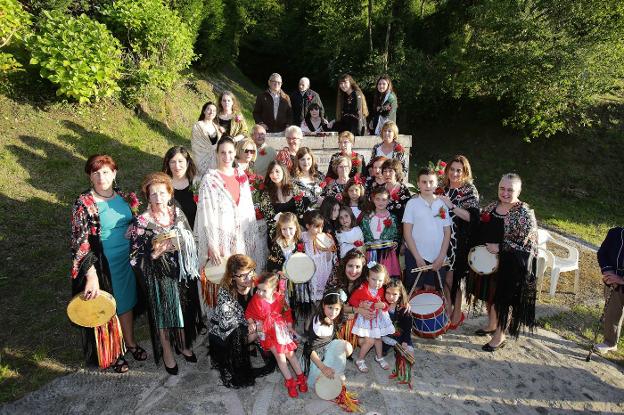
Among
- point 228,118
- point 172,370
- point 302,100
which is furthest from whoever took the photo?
point 302,100

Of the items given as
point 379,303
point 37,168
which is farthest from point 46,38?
point 379,303

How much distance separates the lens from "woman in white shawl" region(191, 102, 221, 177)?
6.06m

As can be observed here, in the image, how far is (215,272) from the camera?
4082mm

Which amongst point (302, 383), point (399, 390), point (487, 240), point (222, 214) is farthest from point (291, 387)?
point (487, 240)

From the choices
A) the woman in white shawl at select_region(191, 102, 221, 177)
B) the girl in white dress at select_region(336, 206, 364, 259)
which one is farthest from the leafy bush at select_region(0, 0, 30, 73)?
the girl in white dress at select_region(336, 206, 364, 259)

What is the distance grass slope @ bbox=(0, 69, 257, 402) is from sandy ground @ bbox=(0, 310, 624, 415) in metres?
0.50

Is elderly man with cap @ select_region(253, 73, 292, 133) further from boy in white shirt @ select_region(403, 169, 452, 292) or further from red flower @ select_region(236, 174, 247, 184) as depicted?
boy in white shirt @ select_region(403, 169, 452, 292)

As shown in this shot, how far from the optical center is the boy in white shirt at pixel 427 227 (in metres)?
4.39

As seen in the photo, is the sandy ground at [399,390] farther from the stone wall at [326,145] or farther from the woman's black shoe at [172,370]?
the stone wall at [326,145]

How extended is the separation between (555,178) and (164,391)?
1135 cm

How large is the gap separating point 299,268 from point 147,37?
673 centimetres

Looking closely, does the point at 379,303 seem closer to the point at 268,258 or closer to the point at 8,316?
the point at 268,258

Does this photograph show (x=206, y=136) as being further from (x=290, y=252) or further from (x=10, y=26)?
(x=10, y=26)

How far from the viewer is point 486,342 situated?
4660mm
